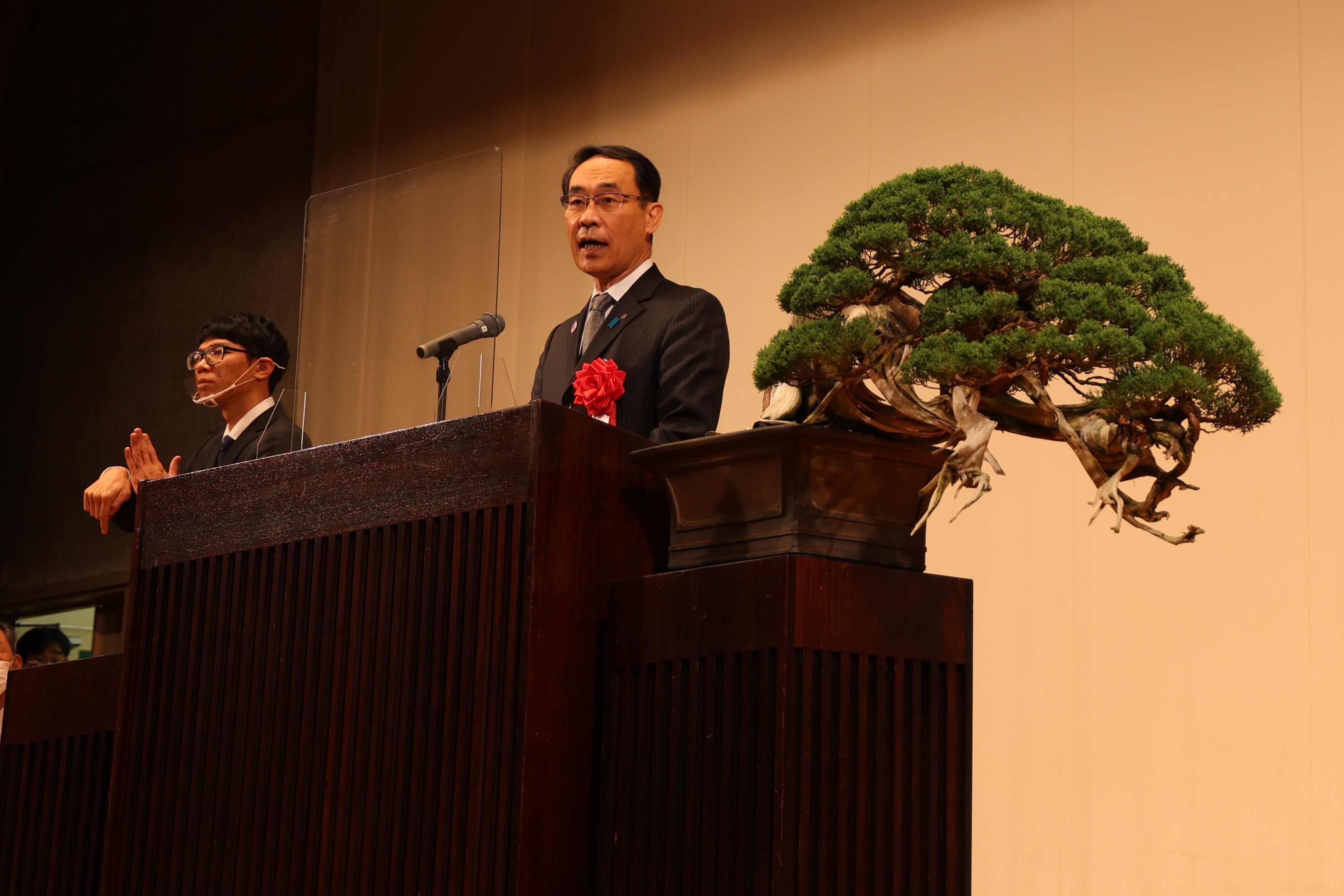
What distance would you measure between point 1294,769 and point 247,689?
2.42 m

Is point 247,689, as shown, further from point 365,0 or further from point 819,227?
point 365,0

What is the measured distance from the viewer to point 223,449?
262 cm

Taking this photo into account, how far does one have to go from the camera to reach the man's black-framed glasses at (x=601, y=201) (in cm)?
241

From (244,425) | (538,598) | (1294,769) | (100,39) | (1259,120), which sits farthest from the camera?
(100,39)

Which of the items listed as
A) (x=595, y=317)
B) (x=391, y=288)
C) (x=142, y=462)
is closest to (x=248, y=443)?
(x=142, y=462)

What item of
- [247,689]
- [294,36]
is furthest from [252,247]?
[247,689]

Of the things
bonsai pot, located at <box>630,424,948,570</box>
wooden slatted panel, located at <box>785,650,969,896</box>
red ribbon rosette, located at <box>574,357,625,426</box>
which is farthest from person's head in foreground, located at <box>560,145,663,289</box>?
wooden slatted panel, located at <box>785,650,969,896</box>

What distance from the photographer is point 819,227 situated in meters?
4.57

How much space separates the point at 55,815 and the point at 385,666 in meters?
0.74

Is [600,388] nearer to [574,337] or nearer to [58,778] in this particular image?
[574,337]

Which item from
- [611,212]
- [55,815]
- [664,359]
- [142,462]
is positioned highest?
[611,212]

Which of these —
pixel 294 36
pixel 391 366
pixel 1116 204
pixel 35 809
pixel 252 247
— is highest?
pixel 294 36

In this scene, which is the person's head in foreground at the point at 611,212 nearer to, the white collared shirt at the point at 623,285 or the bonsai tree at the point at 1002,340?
the white collared shirt at the point at 623,285

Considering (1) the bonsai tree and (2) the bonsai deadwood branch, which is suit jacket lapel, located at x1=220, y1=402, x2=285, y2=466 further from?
(2) the bonsai deadwood branch
